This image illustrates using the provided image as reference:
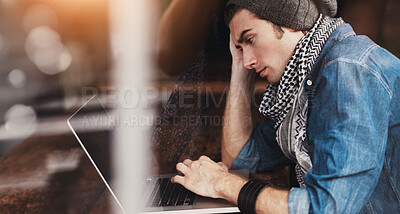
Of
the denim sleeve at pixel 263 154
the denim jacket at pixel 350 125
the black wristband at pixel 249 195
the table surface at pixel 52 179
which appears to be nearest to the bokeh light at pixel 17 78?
the table surface at pixel 52 179

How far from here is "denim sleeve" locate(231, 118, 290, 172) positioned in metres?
1.19

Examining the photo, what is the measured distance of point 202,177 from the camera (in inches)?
37.5

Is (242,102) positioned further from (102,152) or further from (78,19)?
(78,19)

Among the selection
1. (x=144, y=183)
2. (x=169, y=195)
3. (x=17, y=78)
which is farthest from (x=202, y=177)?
(x=17, y=78)

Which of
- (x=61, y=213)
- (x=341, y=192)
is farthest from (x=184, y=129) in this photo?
(x=341, y=192)

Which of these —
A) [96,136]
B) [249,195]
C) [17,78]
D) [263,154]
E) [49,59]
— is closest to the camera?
[249,195]

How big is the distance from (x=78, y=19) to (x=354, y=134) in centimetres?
130

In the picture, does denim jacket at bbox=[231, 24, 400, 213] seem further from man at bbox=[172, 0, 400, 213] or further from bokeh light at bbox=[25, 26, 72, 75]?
bokeh light at bbox=[25, 26, 72, 75]

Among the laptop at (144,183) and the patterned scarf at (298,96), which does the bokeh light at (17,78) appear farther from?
the patterned scarf at (298,96)

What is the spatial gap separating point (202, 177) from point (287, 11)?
52 cm

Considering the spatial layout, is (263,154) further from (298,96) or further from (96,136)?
(96,136)

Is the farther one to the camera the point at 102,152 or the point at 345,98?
the point at 102,152

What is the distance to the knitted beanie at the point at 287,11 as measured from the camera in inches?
34.5

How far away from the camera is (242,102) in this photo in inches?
47.3
